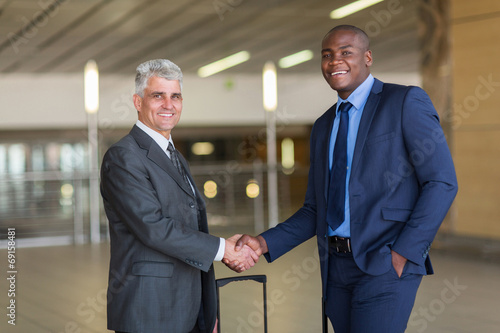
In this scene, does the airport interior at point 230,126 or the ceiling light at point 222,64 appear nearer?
the airport interior at point 230,126

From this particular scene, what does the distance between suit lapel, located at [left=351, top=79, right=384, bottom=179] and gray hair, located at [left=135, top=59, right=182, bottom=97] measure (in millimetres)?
566

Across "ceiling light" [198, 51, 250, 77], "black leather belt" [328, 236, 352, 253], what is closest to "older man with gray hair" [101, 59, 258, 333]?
"black leather belt" [328, 236, 352, 253]

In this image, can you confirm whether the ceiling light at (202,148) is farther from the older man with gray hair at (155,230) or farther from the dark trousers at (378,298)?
the dark trousers at (378,298)

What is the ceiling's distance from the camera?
27.8 ft

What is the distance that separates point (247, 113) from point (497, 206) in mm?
7577

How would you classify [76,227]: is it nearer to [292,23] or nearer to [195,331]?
[292,23]

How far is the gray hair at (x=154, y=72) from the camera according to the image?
77.0 inches

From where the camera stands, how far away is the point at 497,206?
611 cm

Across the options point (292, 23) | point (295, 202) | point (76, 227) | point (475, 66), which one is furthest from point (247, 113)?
point (475, 66)

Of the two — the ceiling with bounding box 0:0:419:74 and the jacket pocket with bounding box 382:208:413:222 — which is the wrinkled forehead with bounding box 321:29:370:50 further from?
the ceiling with bounding box 0:0:419:74

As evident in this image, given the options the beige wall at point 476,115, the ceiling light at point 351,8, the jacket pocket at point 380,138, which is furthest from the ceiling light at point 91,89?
the jacket pocket at point 380,138

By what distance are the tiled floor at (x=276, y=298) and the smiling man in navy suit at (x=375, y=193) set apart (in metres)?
1.92

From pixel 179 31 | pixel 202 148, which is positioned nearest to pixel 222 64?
pixel 202 148

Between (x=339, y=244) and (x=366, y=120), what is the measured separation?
0.36m
